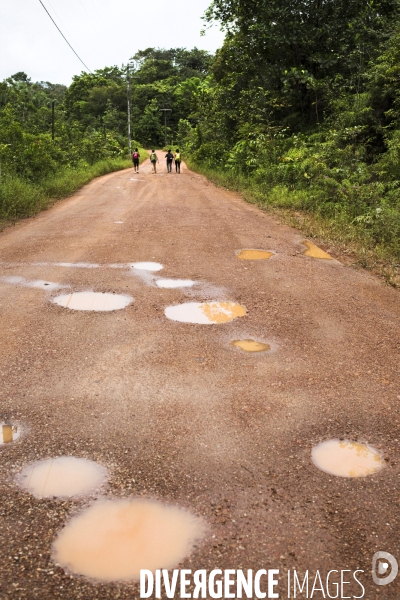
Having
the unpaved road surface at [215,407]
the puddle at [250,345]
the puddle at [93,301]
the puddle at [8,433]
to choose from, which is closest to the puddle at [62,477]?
the unpaved road surface at [215,407]

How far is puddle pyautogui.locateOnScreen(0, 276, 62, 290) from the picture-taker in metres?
6.45

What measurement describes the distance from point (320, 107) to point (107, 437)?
63.4 ft

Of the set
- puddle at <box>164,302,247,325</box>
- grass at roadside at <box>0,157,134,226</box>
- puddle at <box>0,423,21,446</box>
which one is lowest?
puddle at <box>0,423,21,446</box>

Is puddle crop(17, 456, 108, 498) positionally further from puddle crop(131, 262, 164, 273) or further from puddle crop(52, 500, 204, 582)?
puddle crop(131, 262, 164, 273)

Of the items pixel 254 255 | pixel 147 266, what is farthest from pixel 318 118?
pixel 147 266

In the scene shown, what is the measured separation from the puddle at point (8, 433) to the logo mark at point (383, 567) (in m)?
2.15

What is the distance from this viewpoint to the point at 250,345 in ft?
15.9

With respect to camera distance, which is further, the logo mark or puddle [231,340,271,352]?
puddle [231,340,271,352]

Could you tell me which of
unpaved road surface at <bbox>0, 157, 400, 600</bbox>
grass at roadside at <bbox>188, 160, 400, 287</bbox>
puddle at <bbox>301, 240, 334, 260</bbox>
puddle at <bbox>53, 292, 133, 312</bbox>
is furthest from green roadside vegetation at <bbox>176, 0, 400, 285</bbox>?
puddle at <bbox>53, 292, 133, 312</bbox>

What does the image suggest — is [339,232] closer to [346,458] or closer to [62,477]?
[346,458]

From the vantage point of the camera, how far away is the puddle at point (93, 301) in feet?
18.9

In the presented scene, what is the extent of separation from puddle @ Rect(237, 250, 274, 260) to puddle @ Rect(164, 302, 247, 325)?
225 cm

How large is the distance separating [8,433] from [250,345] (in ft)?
7.49

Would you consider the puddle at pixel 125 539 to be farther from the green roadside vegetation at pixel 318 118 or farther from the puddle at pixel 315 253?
the puddle at pixel 315 253
